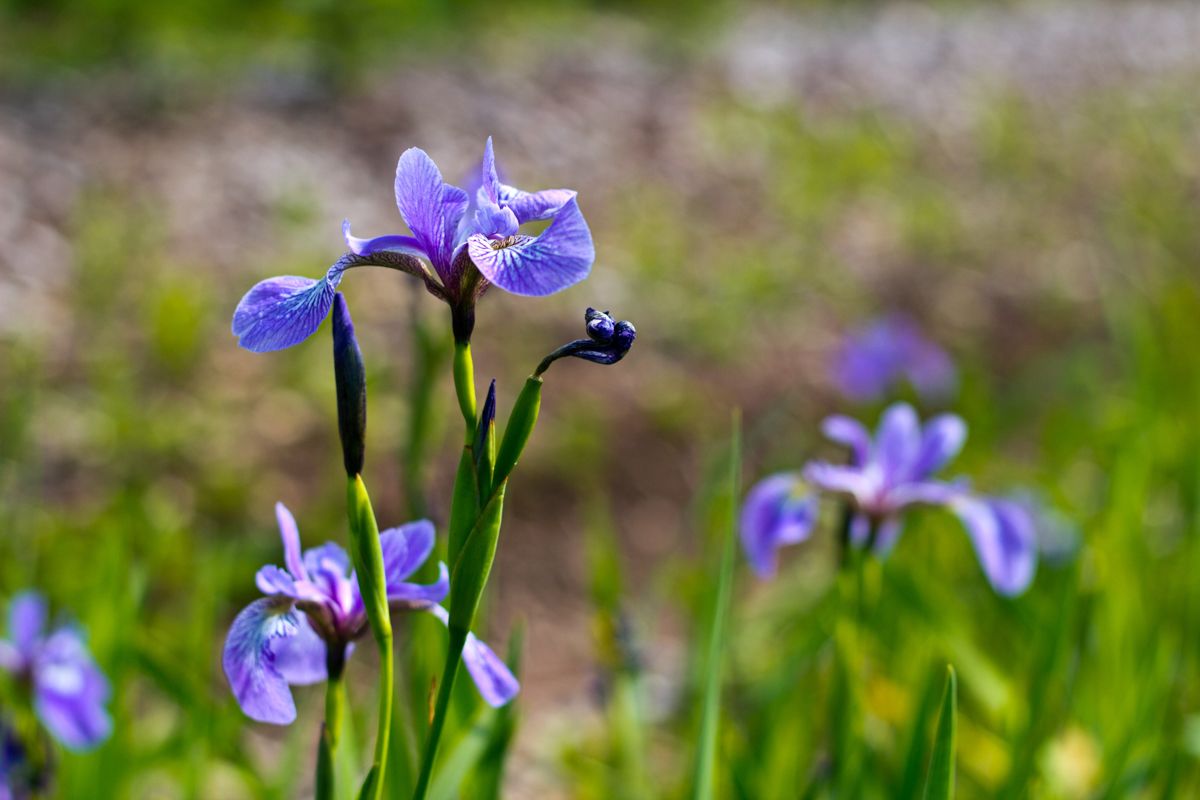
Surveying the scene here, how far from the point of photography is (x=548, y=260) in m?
0.72

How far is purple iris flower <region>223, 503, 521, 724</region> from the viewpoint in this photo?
812 mm

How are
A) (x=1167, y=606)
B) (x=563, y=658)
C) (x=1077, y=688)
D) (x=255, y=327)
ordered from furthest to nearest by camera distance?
(x=563, y=658), (x=1167, y=606), (x=1077, y=688), (x=255, y=327)

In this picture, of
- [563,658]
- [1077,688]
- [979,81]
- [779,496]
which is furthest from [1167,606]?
[979,81]

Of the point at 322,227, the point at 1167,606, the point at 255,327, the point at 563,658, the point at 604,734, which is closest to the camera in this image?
the point at 255,327

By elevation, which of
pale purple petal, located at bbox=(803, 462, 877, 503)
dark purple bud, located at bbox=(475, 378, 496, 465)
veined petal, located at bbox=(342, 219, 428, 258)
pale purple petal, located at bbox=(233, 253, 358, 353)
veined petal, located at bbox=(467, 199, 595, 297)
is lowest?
pale purple petal, located at bbox=(803, 462, 877, 503)

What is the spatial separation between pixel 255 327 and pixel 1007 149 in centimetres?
612

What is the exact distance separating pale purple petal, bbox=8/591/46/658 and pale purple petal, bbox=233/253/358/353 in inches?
31.3

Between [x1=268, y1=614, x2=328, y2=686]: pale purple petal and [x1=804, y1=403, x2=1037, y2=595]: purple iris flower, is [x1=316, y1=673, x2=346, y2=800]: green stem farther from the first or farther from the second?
[x1=804, y1=403, x2=1037, y2=595]: purple iris flower

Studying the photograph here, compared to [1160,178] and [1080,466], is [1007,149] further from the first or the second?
[1080,466]

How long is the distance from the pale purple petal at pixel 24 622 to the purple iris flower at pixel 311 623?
58cm

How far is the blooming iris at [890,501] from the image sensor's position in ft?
4.45

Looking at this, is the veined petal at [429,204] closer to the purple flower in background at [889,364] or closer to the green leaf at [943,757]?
the green leaf at [943,757]

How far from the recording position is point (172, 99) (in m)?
4.82

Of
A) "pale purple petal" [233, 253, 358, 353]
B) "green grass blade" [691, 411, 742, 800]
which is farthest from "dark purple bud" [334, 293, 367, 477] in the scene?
"green grass blade" [691, 411, 742, 800]
